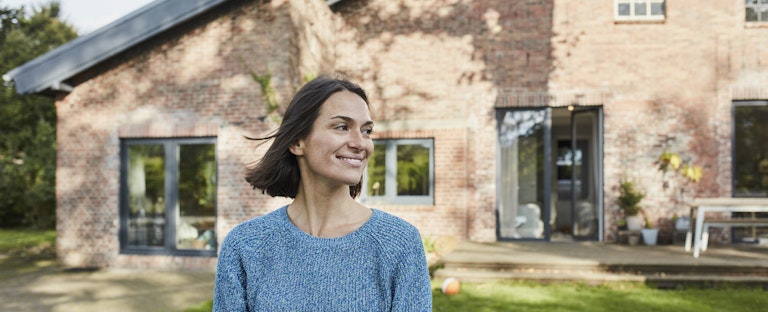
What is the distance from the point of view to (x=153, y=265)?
8227 mm

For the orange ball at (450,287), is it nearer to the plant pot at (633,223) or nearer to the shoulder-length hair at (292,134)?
the plant pot at (633,223)

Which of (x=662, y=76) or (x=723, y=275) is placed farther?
(x=662, y=76)

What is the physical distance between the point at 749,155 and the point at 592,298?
497 cm

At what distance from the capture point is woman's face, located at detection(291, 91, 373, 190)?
58.7 inches

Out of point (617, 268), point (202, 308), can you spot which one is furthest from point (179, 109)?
point (617, 268)

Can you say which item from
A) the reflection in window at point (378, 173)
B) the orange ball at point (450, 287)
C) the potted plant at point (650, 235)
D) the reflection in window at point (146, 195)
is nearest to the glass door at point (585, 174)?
the potted plant at point (650, 235)

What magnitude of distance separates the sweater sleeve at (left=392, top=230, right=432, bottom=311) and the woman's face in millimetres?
225

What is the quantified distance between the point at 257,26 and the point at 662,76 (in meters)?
6.09

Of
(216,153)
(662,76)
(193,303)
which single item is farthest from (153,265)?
(662,76)

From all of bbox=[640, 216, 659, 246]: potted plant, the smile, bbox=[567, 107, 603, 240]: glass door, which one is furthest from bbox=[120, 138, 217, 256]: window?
the smile

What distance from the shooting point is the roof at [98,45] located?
7.87 m

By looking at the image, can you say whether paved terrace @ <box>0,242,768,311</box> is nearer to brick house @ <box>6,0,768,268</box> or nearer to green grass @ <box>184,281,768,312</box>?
green grass @ <box>184,281,768,312</box>

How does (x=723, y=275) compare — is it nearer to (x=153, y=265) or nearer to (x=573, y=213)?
(x=573, y=213)

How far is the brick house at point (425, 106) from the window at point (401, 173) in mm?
24
